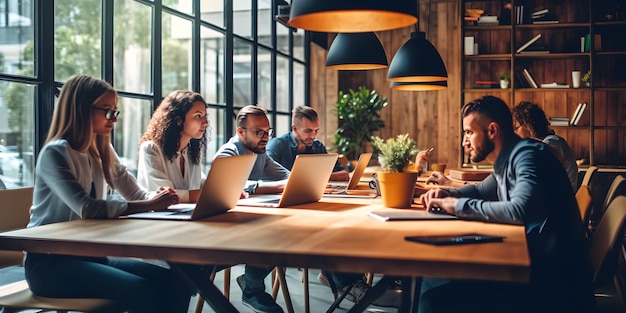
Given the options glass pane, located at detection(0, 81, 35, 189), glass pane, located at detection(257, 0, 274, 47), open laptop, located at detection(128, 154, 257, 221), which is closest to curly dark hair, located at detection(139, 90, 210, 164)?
glass pane, located at detection(0, 81, 35, 189)

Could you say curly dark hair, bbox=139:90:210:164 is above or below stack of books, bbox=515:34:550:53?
below

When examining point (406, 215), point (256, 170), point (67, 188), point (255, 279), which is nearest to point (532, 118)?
point (256, 170)

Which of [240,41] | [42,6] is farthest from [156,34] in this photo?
[240,41]

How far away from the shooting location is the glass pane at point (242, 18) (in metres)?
6.17

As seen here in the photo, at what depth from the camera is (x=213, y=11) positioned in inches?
221

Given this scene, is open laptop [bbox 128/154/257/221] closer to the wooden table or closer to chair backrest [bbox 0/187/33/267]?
the wooden table

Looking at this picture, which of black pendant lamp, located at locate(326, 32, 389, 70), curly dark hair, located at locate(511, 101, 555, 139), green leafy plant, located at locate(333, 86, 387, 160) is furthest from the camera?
green leafy plant, located at locate(333, 86, 387, 160)

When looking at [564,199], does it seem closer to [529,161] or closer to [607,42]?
[529,161]

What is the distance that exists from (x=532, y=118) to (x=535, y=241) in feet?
8.70

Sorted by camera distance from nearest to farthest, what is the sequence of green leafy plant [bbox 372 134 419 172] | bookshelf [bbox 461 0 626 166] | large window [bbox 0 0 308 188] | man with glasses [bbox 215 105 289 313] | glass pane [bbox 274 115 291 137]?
green leafy plant [bbox 372 134 419 172] → large window [bbox 0 0 308 188] → man with glasses [bbox 215 105 289 313] → glass pane [bbox 274 115 291 137] → bookshelf [bbox 461 0 626 166]

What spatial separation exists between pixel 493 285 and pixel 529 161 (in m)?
0.44

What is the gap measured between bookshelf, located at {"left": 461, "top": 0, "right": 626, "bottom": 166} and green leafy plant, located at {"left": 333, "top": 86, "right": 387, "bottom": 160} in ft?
3.68

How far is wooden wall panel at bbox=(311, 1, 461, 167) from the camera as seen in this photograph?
831cm

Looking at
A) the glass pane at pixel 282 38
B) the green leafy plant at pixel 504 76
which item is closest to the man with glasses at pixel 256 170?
the glass pane at pixel 282 38
